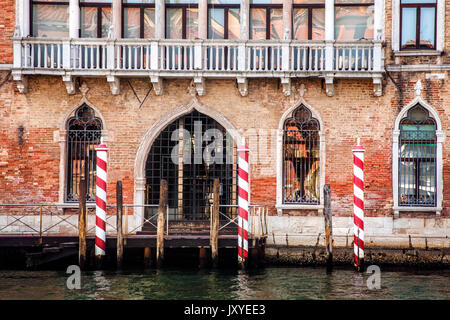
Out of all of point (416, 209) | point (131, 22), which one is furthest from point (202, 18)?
point (416, 209)

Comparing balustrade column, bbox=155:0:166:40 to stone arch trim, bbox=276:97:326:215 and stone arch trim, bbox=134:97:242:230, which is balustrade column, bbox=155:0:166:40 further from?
stone arch trim, bbox=276:97:326:215

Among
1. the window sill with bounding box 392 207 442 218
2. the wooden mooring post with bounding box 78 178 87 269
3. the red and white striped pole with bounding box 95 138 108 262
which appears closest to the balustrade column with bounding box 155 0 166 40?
the red and white striped pole with bounding box 95 138 108 262

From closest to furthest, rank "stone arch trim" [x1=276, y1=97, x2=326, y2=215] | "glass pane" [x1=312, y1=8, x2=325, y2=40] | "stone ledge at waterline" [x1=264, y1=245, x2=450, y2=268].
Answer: "stone ledge at waterline" [x1=264, y1=245, x2=450, y2=268] < "stone arch trim" [x1=276, y1=97, x2=326, y2=215] < "glass pane" [x1=312, y1=8, x2=325, y2=40]

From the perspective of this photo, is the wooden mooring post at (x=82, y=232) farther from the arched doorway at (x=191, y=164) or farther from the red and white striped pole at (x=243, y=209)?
the arched doorway at (x=191, y=164)

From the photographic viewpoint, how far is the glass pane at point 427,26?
15.4 meters

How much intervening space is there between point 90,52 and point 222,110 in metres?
2.83

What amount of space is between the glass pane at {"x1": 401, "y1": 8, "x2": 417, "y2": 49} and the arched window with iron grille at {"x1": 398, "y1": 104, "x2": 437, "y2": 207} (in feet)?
3.99

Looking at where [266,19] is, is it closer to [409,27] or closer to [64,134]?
[409,27]

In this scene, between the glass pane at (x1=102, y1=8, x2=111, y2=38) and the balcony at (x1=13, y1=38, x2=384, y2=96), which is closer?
the balcony at (x1=13, y1=38, x2=384, y2=96)

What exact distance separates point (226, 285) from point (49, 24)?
6.82m

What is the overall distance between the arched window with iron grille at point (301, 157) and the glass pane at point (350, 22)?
1663 millimetres

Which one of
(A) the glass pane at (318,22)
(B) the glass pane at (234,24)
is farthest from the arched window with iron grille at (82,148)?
(A) the glass pane at (318,22)

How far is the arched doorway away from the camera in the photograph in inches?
629

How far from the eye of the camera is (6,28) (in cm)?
1569
